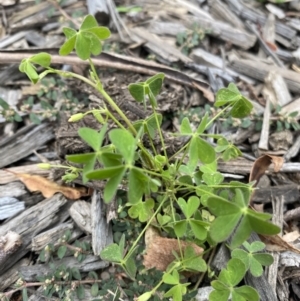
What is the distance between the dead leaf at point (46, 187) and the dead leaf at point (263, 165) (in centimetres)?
64

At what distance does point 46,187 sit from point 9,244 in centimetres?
27

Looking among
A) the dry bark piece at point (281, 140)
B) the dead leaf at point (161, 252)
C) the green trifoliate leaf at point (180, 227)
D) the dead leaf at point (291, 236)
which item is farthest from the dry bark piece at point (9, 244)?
the dry bark piece at point (281, 140)

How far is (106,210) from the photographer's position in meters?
1.61

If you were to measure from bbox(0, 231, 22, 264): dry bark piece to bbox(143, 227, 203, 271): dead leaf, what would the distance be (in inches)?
18.0

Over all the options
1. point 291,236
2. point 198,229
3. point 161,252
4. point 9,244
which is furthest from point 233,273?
point 9,244

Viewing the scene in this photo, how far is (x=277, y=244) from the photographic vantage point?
5.07 ft

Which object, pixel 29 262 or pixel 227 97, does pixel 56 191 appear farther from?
pixel 227 97

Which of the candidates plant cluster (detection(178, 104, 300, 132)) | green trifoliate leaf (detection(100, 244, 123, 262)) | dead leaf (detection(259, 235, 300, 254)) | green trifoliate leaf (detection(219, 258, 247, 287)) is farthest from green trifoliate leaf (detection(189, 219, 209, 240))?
plant cluster (detection(178, 104, 300, 132))

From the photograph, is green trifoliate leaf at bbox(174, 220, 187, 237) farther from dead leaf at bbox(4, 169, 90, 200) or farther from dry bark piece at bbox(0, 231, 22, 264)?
dry bark piece at bbox(0, 231, 22, 264)

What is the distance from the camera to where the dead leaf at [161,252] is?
1.49m

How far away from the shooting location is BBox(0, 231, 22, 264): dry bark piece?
4.87ft

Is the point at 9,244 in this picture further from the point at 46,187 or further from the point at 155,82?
the point at 155,82

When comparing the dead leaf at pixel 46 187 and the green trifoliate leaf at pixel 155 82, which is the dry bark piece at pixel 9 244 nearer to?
the dead leaf at pixel 46 187

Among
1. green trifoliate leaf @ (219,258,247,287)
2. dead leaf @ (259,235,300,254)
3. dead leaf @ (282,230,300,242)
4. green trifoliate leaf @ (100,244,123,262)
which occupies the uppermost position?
green trifoliate leaf @ (100,244,123,262)
